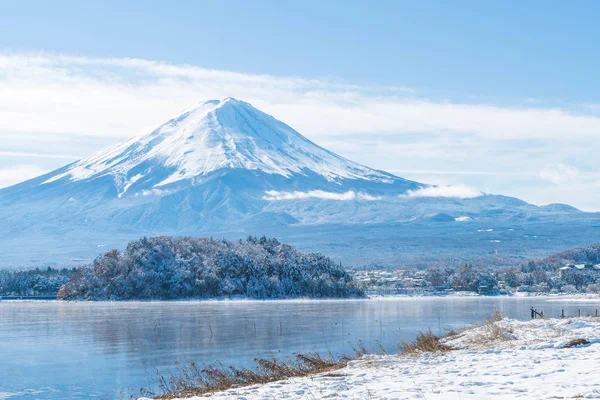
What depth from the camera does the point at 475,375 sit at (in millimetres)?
16484

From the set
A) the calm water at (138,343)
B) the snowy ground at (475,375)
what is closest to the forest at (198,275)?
the calm water at (138,343)

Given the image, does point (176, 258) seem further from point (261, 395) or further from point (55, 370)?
point (261, 395)

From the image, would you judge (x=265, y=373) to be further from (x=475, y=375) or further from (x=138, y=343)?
(x=138, y=343)

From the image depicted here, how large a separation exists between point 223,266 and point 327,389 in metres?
89.0

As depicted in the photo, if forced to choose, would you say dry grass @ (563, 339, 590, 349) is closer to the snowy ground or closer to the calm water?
the snowy ground

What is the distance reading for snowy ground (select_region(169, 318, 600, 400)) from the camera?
14.5 m

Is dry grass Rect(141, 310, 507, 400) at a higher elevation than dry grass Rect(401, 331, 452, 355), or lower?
lower

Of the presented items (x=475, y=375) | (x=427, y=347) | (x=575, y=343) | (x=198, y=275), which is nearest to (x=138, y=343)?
(x=427, y=347)

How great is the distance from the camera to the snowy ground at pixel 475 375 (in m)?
14.5

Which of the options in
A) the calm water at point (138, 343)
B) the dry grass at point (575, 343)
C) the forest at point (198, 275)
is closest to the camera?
the dry grass at point (575, 343)

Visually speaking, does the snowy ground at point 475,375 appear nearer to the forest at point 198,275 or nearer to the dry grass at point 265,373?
the dry grass at point 265,373

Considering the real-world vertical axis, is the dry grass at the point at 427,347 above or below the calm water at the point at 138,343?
above

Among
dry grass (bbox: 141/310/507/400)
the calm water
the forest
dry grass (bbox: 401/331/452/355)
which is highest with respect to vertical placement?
the forest

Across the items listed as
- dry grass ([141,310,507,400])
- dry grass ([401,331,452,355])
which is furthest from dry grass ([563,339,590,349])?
dry grass ([401,331,452,355])
